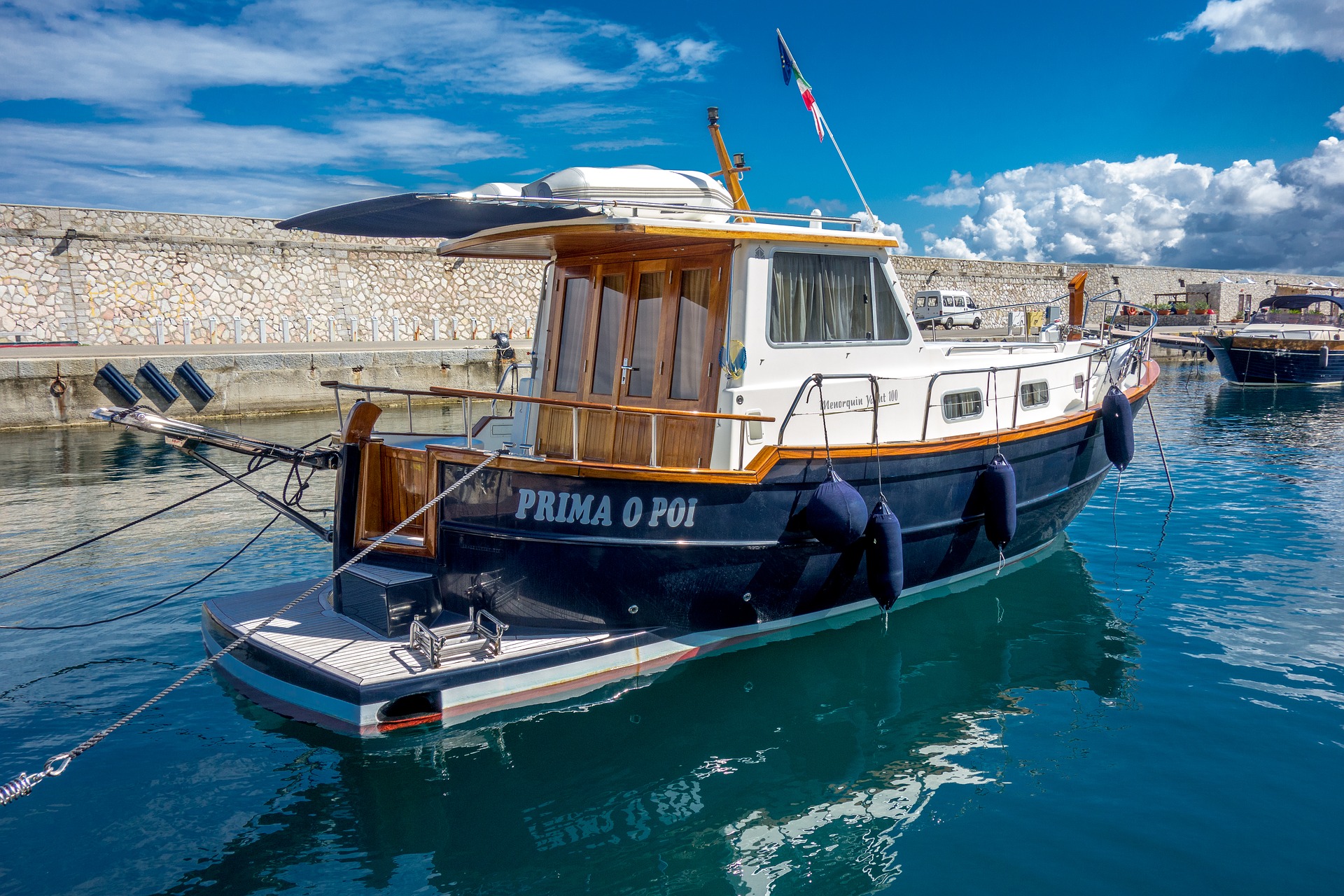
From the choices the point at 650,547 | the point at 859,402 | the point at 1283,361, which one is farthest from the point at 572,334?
the point at 1283,361

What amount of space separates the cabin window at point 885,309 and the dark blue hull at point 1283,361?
83.9 ft

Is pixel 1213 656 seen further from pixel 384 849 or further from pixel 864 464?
pixel 384 849

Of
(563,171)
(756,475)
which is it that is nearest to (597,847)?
(756,475)

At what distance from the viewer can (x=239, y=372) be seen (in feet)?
65.8

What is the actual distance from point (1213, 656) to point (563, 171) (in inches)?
233

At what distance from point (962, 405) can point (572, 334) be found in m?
3.28

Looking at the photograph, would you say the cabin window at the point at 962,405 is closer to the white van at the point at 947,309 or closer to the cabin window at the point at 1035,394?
the cabin window at the point at 1035,394

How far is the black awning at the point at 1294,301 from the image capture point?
34750mm

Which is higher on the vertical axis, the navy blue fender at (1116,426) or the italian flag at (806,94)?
the italian flag at (806,94)

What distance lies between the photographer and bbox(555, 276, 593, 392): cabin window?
685 cm

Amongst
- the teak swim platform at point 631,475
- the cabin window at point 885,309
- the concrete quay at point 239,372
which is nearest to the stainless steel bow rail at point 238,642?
the teak swim platform at point 631,475

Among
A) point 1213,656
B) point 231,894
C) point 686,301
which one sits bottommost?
point 231,894

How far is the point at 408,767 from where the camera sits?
16.5 ft

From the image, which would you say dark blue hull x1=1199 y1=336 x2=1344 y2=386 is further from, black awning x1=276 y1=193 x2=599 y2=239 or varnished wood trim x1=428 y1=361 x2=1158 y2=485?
black awning x1=276 y1=193 x2=599 y2=239
